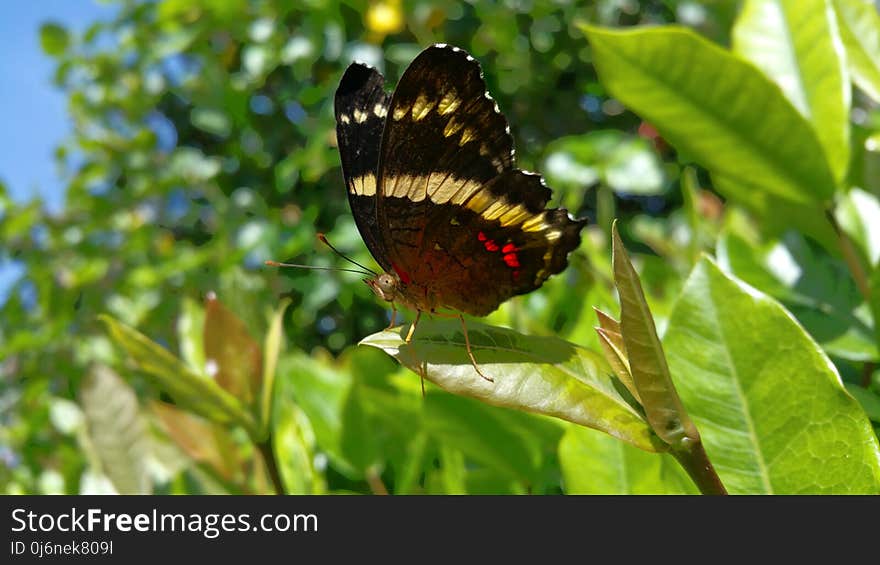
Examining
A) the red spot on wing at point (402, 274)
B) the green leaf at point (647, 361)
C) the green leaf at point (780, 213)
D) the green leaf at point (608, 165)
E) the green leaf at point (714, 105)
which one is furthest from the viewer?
the green leaf at point (608, 165)

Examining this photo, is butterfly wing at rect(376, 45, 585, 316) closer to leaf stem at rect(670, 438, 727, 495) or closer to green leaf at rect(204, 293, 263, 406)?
Result: green leaf at rect(204, 293, 263, 406)

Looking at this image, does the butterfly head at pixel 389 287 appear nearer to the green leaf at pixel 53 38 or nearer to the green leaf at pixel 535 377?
the green leaf at pixel 535 377

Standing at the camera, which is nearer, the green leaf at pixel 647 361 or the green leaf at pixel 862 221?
the green leaf at pixel 647 361

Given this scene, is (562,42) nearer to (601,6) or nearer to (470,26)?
(601,6)

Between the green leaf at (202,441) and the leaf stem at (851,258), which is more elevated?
the leaf stem at (851,258)

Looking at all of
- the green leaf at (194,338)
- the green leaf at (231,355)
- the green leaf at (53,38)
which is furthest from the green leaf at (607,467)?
the green leaf at (53,38)

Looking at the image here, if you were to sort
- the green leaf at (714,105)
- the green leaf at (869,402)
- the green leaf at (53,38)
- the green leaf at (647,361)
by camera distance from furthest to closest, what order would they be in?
the green leaf at (53,38), the green leaf at (714,105), the green leaf at (869,402), the green leaf at (647,361)
